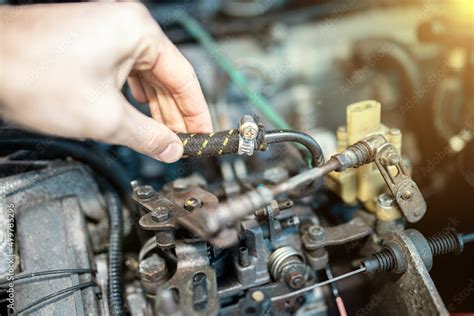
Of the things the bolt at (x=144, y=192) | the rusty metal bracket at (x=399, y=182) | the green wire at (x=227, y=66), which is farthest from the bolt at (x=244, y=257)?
the green wire at (x=227, y=66)

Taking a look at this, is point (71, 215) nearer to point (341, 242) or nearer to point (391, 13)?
point (341, 242)

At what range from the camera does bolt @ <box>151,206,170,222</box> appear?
905 millimetres

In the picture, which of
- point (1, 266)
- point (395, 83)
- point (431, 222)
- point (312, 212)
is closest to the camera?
point (1, 266)

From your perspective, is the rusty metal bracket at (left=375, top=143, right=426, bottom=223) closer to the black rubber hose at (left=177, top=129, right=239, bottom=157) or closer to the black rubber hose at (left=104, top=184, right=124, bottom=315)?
the black rubber hose at (left=177, top=129, right=239, bottom=157)

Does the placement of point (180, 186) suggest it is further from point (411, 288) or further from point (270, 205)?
point (411, 288)

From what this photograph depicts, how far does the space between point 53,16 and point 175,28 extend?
1.07m

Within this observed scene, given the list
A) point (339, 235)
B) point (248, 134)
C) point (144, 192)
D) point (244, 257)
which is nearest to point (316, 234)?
point (339, 235)

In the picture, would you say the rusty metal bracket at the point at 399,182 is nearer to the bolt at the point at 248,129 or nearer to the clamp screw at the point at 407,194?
the clamp screw at the point at 407,194

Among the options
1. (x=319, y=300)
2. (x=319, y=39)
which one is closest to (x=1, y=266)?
(x=319, y=300)

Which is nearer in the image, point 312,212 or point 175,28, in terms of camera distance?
point 312,212

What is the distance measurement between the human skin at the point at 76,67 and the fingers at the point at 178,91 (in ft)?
0.27

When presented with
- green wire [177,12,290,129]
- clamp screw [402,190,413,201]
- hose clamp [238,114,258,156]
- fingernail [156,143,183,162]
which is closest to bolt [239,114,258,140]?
hose clamp [238,114,258,156]

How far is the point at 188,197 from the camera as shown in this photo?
1.04 m

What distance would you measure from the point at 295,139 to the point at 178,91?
1.06 ft
